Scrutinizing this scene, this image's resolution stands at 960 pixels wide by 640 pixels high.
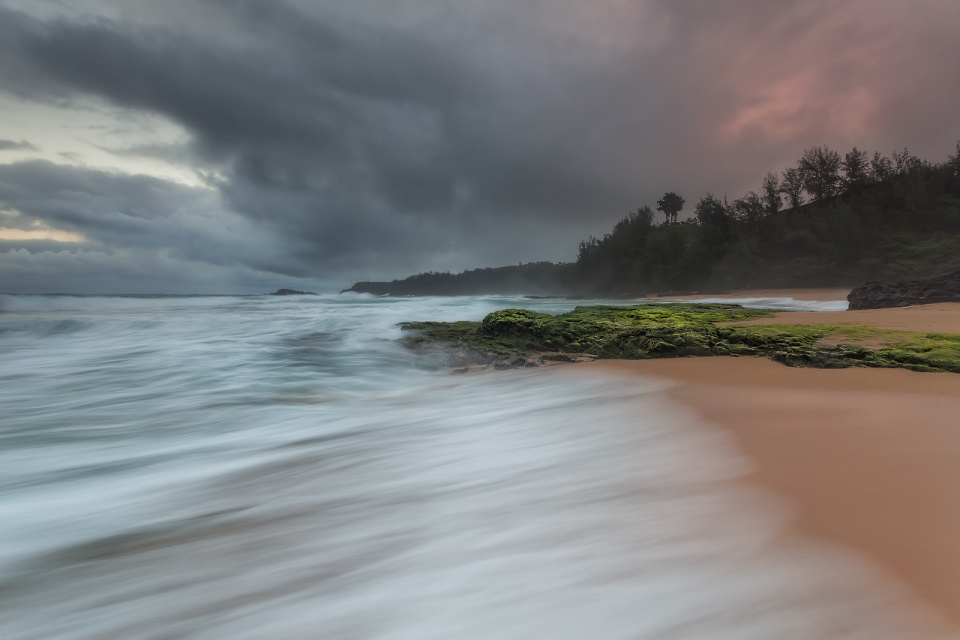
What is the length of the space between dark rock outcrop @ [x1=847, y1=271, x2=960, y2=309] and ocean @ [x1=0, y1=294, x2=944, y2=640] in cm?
1219

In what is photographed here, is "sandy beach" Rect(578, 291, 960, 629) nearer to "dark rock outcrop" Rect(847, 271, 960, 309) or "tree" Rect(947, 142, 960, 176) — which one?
"dark rock outcrop" Rect(847, 271, 960, 309)

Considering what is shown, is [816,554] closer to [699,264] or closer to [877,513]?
[877,513]

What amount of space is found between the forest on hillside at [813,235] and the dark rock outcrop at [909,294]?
2345 cm

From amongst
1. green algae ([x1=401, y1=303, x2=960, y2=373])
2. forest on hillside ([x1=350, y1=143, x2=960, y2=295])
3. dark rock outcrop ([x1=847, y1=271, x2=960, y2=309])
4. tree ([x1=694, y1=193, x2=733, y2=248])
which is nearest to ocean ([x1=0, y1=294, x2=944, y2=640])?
green algae ([x1=401, y1=303, x2=960, y2=373])

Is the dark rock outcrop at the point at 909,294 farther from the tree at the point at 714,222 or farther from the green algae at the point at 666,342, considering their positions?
the tree at the point at 714,222

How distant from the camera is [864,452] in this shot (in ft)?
5.65

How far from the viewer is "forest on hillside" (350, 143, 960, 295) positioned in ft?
112

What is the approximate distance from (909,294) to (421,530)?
588 inches

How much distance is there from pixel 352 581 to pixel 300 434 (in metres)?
2.10

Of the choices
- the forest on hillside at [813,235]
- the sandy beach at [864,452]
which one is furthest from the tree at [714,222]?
the sandy beach at [864,452]

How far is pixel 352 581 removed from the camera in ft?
4.71

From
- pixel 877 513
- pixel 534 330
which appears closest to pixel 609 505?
pixel 877 513

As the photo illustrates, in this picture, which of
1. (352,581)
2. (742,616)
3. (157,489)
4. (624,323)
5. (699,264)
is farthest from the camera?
(699,264)

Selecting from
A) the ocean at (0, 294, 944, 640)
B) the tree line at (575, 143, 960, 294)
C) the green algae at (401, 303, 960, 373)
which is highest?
the tree line at (575, 143, 960, 294)
